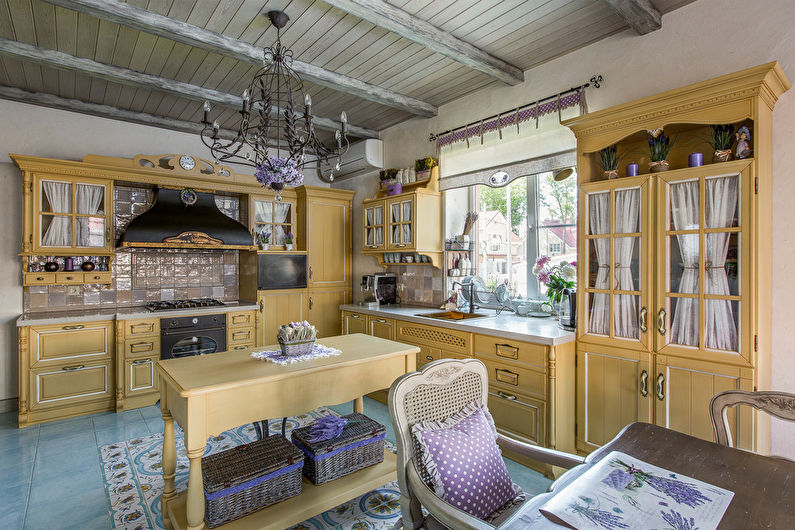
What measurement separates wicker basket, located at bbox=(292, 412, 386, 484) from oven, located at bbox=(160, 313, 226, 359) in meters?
2.30

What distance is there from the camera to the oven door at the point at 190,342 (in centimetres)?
412

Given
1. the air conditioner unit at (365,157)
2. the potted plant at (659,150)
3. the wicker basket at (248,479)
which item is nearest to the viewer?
the wicker basket at (248,479)

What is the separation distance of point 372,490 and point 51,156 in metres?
4.50

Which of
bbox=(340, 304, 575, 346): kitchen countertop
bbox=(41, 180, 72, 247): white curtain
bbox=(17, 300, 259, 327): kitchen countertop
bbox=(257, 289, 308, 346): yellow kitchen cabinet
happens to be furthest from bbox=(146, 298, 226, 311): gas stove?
bbox=(340, 304, 575, 346): kitchen countertop

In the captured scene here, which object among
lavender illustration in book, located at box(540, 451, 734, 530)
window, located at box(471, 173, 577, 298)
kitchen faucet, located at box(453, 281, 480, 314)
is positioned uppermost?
window, located at box(471, 173, 577, 298)

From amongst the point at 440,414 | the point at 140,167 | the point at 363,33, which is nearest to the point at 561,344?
the point at 440,414

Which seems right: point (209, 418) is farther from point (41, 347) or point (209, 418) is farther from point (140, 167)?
point (140, 167)

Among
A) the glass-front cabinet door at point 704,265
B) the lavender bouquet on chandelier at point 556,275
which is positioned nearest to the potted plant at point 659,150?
the glass-front cabinet door at point 704,265

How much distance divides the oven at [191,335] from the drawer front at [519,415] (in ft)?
9.80

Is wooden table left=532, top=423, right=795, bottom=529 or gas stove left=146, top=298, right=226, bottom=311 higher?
gas stove left=146, top=298, right=226, bottom=311

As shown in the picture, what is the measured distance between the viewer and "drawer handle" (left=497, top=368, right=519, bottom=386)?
292cm

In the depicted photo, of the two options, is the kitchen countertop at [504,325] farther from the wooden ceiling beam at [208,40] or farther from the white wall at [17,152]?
the white wall at [17,152]

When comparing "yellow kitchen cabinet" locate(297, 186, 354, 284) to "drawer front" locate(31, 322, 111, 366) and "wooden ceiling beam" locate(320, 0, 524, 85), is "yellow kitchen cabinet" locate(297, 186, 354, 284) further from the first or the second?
"wooden ceiling beam" locate(320, 0, 524, 85)

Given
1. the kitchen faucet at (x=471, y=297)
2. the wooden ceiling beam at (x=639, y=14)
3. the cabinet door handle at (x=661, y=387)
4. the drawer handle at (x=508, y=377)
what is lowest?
the drawer handle at (x=508, y=377)
